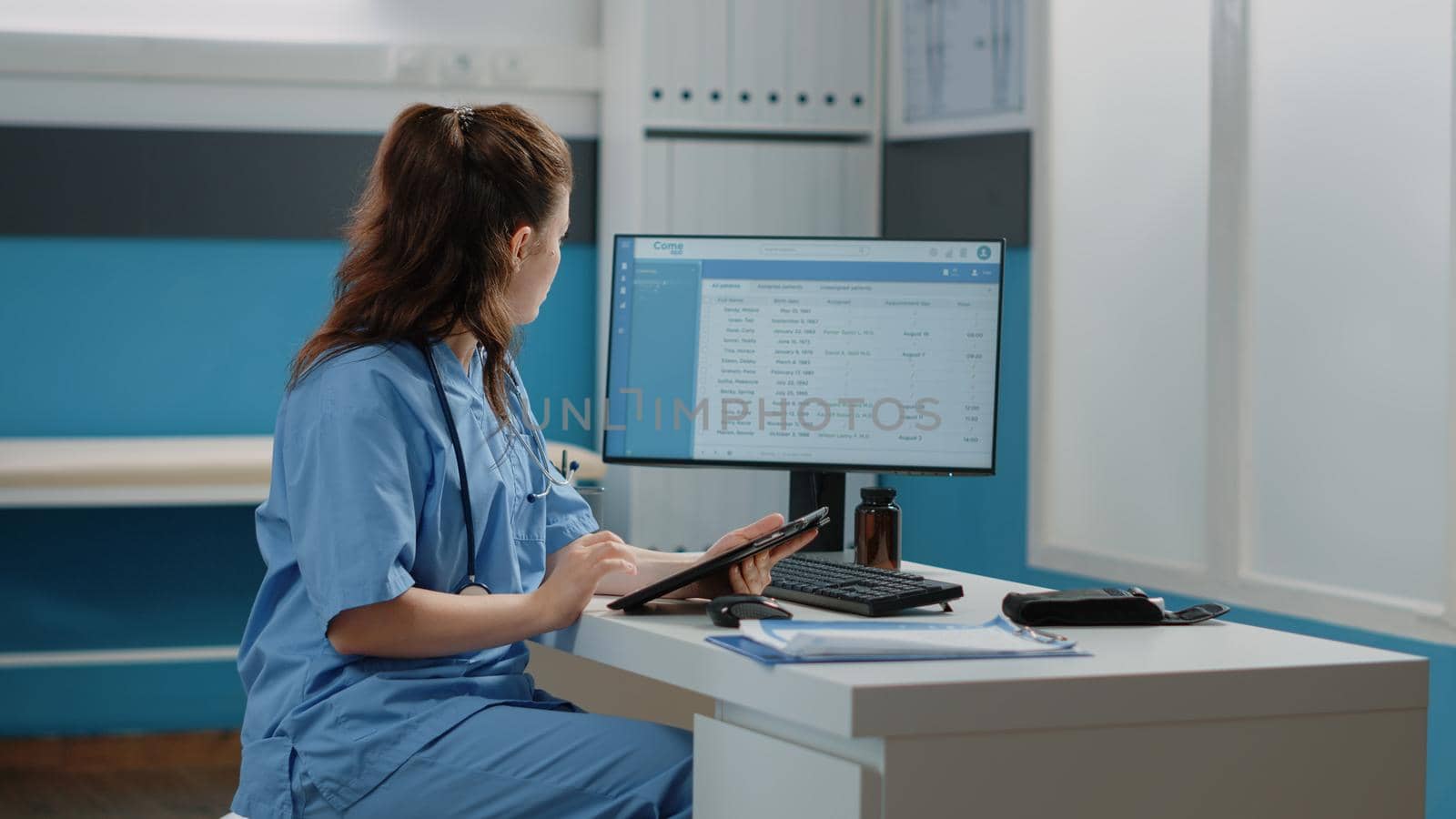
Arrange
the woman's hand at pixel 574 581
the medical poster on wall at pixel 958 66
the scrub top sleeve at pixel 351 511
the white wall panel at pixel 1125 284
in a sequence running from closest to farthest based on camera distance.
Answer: the scrub top sleeve at pixel 351 511
the woman's hand at pixel 574 581
the white wall panel at pixel 1125 284
the medical poster on wall at pixel 958 66

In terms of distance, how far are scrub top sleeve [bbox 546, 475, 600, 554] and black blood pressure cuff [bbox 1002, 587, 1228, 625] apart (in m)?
0.49

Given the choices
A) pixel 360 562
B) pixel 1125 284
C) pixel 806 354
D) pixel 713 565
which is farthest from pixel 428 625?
pixel 1125 284

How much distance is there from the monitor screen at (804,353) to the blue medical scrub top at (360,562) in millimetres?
468

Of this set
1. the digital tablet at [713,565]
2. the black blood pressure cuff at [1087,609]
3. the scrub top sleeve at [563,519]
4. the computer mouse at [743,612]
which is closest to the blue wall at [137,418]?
the scrub top sleeve at [563,519]

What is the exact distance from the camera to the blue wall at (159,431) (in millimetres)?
3242

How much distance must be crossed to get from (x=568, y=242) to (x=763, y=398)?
1669mm

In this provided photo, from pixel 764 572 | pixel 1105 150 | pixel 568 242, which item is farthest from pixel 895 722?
pixel 568 242

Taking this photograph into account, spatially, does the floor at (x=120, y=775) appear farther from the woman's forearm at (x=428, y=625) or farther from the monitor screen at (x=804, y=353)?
the woman's forearm at (x=428, y=625)

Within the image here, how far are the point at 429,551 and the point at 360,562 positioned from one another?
0.38ft

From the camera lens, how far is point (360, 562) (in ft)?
4.31

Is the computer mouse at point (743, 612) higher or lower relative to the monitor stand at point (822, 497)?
lower

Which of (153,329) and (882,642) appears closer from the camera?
(882,642)

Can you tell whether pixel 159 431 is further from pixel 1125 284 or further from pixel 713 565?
pixel 713 565

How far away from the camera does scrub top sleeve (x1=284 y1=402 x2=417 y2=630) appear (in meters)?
1.32
